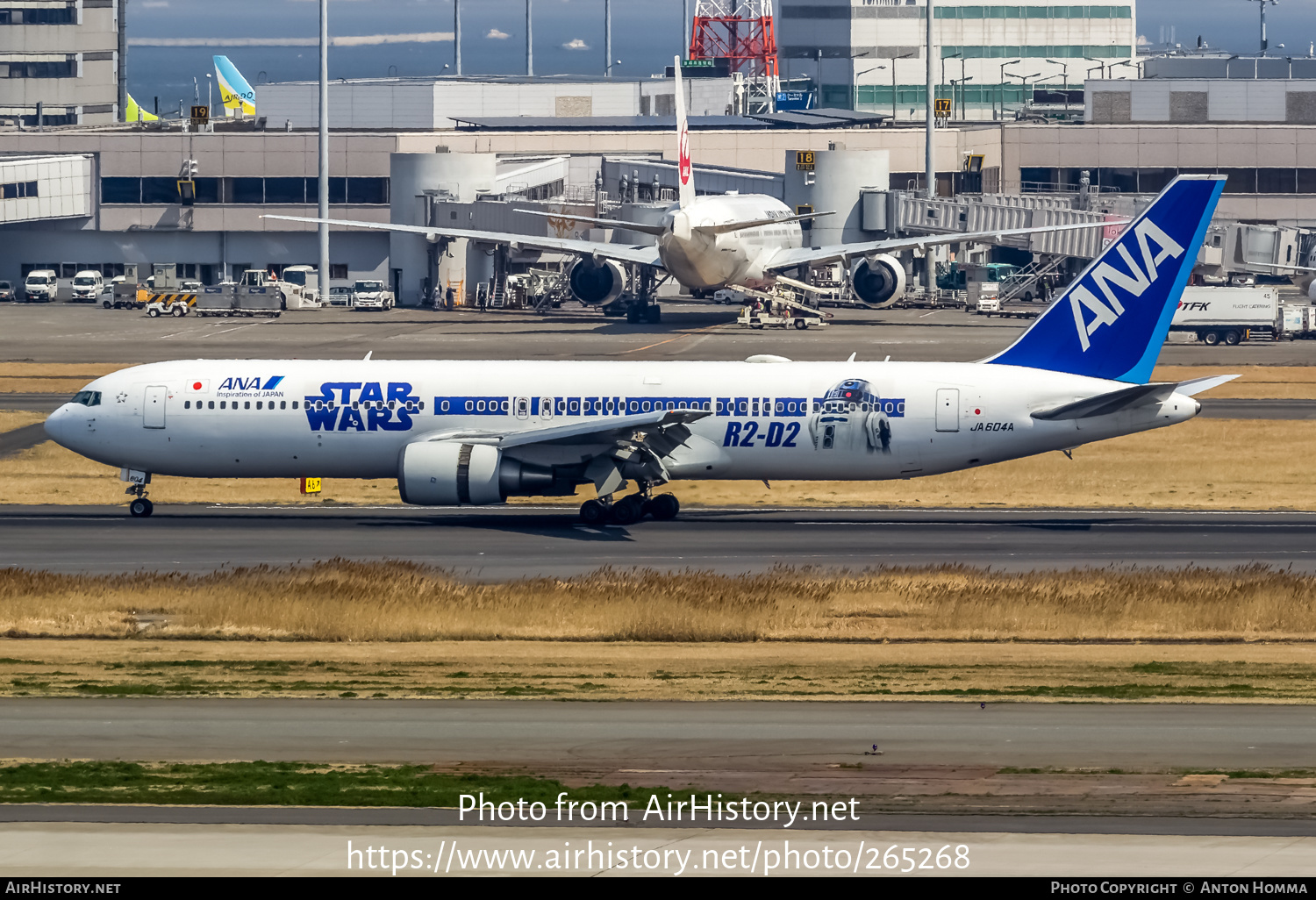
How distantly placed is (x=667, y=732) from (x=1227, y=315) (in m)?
87.1

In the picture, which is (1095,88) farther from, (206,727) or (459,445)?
(206,727)

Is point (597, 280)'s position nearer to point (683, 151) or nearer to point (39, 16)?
point (683, 151)

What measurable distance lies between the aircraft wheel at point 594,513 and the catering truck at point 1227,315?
209 feet

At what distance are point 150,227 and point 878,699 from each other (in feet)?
387

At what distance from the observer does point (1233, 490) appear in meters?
59.1

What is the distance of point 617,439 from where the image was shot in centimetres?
5031

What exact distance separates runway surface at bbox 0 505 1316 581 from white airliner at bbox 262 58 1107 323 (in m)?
48.6

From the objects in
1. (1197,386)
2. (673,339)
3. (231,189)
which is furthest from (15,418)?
(231,189)

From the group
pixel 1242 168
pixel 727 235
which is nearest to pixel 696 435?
pixel 727 235

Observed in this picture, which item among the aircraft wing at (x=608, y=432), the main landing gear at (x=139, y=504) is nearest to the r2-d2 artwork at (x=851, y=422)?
the aircraft wing at (x=608, y=432)

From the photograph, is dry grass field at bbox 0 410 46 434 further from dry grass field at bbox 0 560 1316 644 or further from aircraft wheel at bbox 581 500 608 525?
dry grass field at bbox 0 560 1316 644

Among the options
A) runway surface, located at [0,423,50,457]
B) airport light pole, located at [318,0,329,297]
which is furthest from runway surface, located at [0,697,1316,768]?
airport light pole, located at [318,0,329,297]
